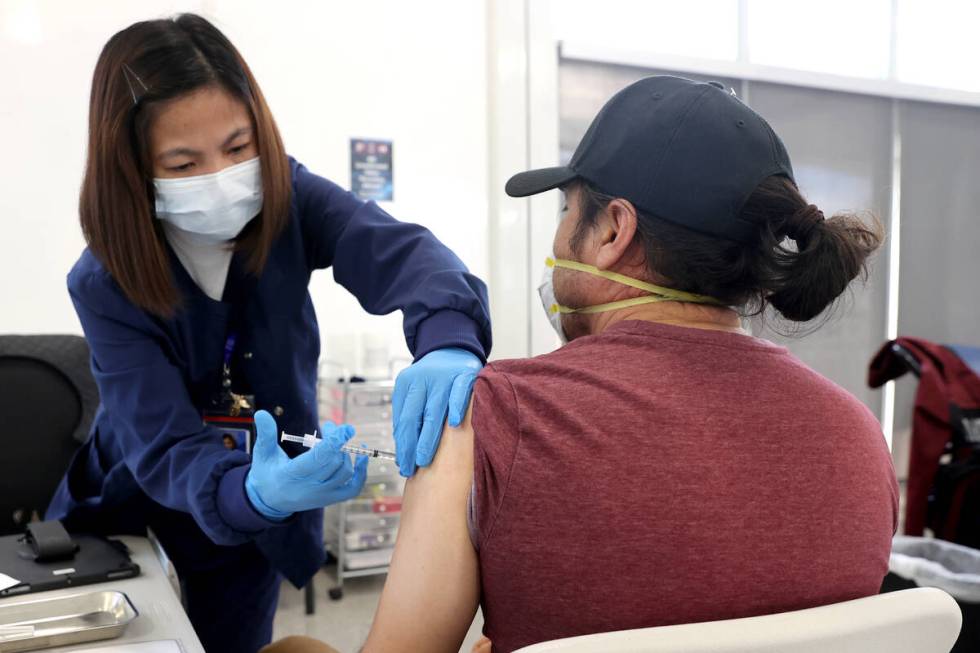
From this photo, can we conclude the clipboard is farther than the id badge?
No

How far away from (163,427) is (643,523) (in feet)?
2.82

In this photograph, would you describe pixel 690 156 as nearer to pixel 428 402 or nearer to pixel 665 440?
pixel 665 440

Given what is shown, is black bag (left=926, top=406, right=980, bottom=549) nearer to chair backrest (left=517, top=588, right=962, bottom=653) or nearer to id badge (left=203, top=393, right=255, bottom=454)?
chair backrest (left=517, top=588, right=962, bottom=653)

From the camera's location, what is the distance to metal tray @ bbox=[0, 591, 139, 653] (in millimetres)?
947

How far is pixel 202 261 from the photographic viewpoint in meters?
1.36

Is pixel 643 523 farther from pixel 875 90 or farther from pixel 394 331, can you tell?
pixel 875 90

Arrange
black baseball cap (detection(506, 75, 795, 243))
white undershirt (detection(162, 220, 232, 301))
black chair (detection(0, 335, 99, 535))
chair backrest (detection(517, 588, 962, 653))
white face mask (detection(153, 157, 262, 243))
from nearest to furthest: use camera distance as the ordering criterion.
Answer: chair backrest (detection(517, 588, 962, 653))
black baseball cap (detection(506, 75, 795, 243))
white face mask (detection(153, 157, 262, 243))
white undershirt (detection(162, 220, 232, 301))
black chair (detection(0, 335, 99, 535))

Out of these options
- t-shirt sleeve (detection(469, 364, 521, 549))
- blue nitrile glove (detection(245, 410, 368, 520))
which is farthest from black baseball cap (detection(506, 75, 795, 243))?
blue nitrile glove (detection(245, 410, 368, 520))

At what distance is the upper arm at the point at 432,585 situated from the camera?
0.80 m

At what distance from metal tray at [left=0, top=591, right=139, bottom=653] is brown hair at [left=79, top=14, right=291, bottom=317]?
0.46m

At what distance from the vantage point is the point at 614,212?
35.3 inches

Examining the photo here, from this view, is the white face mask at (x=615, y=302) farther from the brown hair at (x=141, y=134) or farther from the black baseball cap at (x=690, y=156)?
the brown hair at (x=141, y=134)

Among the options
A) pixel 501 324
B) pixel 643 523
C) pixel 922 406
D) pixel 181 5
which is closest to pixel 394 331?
pixel 501 324

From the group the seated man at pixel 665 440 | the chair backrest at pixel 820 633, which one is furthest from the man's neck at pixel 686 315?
the chair backrest at pixel 820 633
